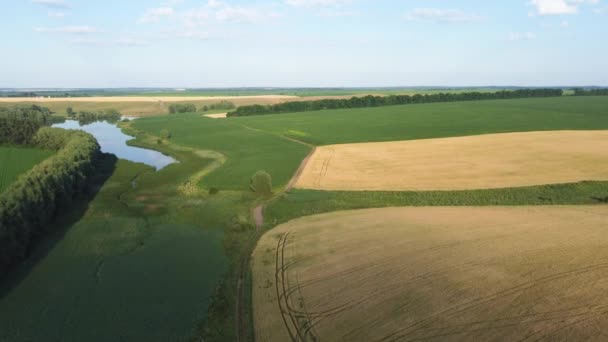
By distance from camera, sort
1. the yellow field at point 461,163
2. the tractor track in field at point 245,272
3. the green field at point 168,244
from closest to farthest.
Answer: the tractor track in field at point 245,272 → the green field at point 168,244 → the yellow field at point 461,163

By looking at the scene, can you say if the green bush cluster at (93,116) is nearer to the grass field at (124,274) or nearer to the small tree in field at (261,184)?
the grass field at (124,274)

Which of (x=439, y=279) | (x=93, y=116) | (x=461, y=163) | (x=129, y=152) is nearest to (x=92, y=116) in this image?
(x=93, y=116)

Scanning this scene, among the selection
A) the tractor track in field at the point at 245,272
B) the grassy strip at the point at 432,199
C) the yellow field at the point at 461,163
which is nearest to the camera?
the tractor track in field at the point at 245,272

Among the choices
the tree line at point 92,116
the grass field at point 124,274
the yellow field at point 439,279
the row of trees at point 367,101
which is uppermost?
the row of trees at point 367,101

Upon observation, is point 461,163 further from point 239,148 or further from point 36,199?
point 36,199

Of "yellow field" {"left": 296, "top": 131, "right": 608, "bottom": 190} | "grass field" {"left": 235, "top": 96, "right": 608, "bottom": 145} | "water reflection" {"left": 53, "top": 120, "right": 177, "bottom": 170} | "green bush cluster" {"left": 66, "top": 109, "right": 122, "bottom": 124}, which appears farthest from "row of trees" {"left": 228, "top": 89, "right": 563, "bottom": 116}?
"yellow field" {"left": 296, "top": 131, "right": 608, "bottom": 190}

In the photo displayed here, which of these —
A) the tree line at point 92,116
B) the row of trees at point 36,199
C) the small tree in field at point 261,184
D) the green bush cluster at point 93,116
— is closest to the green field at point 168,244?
the small tree in field at point 261,184

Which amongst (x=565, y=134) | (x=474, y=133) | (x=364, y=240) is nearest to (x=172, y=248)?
(x=364, y=240)

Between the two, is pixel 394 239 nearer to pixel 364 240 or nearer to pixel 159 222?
pixel 364 240
